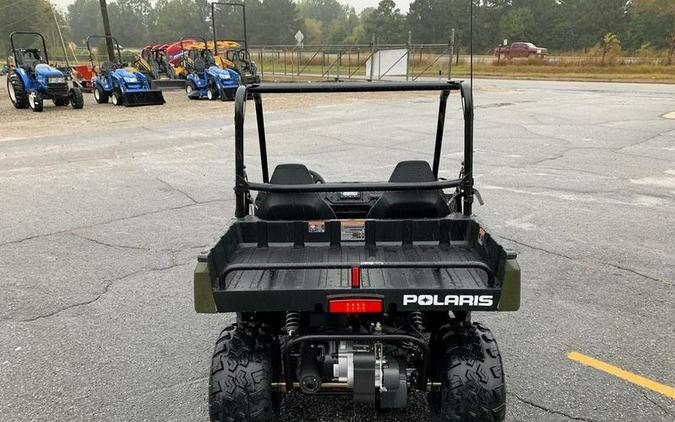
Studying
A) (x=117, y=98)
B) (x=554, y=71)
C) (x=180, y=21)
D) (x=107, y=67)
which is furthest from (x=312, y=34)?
(x=117, y=98)

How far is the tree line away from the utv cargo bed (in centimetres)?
3816

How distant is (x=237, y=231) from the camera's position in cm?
313

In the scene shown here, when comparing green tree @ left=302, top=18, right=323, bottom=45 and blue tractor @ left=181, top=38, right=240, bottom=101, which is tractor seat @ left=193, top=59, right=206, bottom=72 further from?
green tree @ left=302, top=18, right=323, bottom=45

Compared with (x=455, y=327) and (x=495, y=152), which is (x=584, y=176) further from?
(x=455, y=327)

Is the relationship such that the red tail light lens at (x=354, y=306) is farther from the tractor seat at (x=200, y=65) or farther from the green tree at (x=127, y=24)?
the green tree at (x=127, y=24)

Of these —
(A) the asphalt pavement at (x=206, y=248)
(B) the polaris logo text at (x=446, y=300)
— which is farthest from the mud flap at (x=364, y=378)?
(A) the asphalt pavement at (x=206, y=248)

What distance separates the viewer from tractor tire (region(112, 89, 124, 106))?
1939 centimetres

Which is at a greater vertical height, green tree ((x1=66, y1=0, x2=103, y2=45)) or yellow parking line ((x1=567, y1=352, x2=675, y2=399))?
green tree ((x1=66, y1=0, x2=103, y2=45))

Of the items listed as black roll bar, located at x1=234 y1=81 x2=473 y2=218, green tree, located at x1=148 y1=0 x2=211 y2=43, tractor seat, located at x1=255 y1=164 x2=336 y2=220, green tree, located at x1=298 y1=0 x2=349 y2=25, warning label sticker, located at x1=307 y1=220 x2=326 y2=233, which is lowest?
warning label sticker, located at x1=307 y1=220 x2=326 y2=233

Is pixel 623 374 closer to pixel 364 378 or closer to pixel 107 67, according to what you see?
pixel 364 378

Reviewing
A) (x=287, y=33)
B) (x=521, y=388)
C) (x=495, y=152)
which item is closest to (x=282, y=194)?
(x=521, y=388)

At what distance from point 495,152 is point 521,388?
7.86m

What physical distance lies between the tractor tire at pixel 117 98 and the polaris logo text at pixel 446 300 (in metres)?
19.4

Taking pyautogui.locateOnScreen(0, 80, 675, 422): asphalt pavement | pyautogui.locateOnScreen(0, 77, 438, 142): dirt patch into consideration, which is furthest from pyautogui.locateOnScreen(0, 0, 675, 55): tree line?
pyautogui.locateOnScreen(0, 80, 675, 422): asphalt pavement
